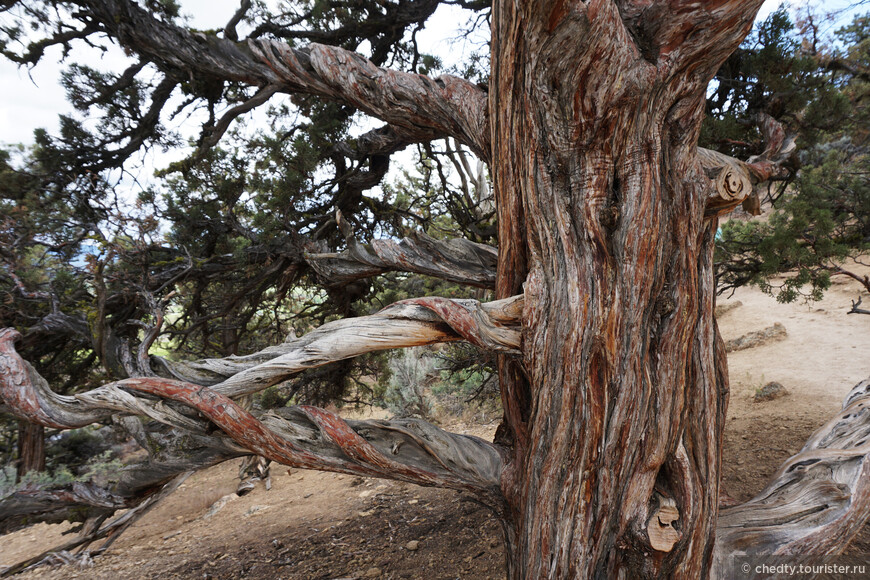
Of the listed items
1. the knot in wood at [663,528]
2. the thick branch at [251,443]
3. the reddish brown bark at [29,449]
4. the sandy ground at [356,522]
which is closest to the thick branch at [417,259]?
the thick branch at [251,443]

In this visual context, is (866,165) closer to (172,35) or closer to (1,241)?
(172,35)

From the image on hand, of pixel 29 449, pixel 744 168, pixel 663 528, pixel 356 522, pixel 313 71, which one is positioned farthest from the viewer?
pixel 29 449

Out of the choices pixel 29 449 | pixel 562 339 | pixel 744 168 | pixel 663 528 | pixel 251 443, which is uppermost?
pixel 744 168

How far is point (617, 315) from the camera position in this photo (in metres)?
2.22

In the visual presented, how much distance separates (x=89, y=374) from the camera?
399cm

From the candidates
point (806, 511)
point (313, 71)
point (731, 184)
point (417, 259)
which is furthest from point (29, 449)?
point (806, 511)

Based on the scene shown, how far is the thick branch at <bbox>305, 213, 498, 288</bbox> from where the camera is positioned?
3.15m

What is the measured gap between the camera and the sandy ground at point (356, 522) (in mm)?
3479

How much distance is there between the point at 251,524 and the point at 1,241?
3.34 metres

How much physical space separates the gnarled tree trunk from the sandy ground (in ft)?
3.36

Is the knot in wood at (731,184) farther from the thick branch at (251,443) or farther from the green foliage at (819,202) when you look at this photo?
the green foliage at (819,202)

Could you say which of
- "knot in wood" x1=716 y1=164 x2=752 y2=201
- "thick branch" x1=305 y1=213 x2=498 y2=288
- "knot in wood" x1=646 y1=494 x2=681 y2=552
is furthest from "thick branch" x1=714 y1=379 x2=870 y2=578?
"thick branch" x1=305 y1=213 x2=498 y2=288

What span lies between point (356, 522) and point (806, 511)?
3349 mm

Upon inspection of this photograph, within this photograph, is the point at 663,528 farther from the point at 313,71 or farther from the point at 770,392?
the point at 770,392
